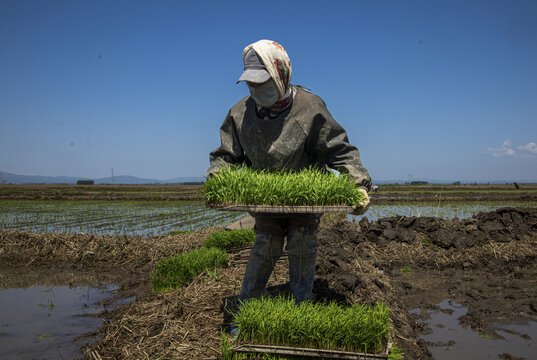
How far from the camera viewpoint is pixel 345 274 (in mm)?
4363

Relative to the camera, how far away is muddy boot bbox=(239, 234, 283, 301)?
2859 mm

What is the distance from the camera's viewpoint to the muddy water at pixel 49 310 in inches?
144

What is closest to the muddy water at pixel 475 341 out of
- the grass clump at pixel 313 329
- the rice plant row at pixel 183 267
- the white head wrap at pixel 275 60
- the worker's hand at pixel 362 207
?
the grass clump at pixel 313 329

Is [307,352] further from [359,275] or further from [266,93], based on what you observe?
[359,275]

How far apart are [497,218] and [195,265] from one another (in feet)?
24.1

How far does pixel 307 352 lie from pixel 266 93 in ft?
5.39

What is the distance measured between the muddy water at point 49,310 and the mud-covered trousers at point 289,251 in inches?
74.3

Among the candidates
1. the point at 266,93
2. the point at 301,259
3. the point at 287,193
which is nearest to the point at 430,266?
the point at 301,259

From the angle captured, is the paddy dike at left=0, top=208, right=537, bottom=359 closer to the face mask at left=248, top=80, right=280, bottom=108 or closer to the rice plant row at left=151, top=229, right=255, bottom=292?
the rice plant row at left=151, top=229, right=255, bottom=292

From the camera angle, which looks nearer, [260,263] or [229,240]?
[260,263]

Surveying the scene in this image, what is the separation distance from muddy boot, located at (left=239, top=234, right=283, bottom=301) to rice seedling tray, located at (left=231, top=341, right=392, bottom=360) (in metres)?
0.52

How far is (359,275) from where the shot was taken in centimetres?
489

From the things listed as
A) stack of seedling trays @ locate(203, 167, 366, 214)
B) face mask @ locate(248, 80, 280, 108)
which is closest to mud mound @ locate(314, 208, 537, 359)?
stack of seedling trays @ locate(203, 167, 366, 214)

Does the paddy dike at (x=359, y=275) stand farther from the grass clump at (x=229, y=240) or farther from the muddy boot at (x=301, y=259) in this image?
the grass clump at (x=229, y=240)
